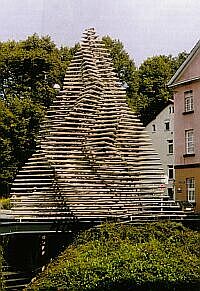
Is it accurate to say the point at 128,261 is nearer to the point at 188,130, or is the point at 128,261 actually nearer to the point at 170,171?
the point at 170,171

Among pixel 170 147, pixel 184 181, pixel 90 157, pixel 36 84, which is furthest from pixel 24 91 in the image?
pixel 184 181

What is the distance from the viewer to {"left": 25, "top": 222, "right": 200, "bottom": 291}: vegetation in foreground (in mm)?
2443

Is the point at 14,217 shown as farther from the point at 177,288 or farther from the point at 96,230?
the point at 177,288

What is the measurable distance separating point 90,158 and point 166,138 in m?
0.33

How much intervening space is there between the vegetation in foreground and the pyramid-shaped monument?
0.10 metres

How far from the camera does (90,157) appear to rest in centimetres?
270

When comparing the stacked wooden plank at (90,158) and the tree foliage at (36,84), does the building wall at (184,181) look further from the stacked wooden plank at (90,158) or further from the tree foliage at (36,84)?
the tree foliage at (36,84)

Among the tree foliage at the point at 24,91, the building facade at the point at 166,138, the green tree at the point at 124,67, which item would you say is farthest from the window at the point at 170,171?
the tree foliage at the point at 24,91

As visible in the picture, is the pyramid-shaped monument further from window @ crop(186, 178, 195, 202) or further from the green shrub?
window @ crop(186, 178, 195, 202)

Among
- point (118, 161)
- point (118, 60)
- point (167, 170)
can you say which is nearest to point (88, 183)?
point (118, 161)

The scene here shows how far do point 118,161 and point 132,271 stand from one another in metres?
0.48

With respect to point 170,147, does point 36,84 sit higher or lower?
higher

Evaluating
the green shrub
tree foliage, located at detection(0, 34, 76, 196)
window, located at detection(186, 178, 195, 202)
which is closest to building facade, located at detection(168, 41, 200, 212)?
window, located at detection(186, 178, 195, 202)

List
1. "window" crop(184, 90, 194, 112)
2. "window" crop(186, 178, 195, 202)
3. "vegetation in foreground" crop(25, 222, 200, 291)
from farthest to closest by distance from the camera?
"window" crop(184, 90, 194, 112), "window" crop(186, 178, 195, 202), "vegetation in foreground" crop(25, 222, 200, 291)
